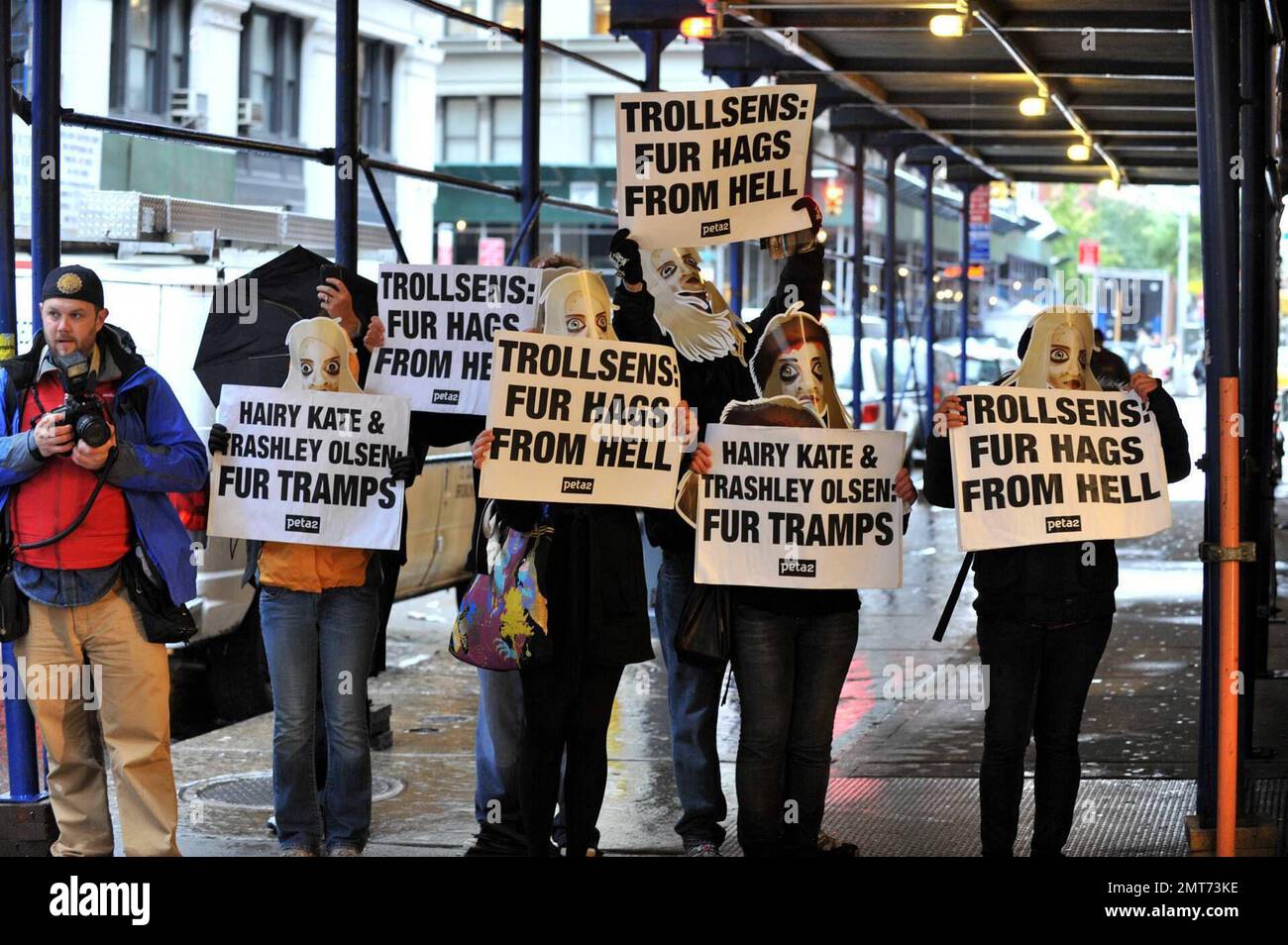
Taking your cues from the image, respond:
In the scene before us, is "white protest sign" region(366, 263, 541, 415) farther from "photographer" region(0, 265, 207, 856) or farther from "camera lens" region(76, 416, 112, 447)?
"camera lens" region(76, 416, 112, 447)

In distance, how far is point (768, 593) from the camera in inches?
264

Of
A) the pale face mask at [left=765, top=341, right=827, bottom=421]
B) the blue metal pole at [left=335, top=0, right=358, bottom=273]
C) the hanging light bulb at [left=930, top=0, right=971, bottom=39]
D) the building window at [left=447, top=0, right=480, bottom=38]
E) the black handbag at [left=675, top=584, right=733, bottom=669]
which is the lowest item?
the black handbag at [left=675, top=584, right=733, bottom=669]

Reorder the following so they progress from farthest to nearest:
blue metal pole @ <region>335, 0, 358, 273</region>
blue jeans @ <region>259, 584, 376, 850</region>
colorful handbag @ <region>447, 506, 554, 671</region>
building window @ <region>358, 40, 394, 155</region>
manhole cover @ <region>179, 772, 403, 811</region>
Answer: building window @ <region>358, 40, 394, 155</region> < blue metal pole @ <region>335, 0, 358, 273</region> < manhole cover @ <region>179, 772, 403, 811</region> < blue jeans @ <region>259, 584, 376, 850</region> < colorful handbag @ <region>447, 506, 554, 671</region>

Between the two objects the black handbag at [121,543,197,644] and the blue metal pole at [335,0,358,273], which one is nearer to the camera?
the black handbag at [121,543,197,644]

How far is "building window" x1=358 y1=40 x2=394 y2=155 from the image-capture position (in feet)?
109

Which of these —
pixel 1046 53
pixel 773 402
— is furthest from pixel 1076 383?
pixel 1046 53

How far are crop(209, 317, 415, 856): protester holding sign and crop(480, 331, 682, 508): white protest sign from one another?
31.9 inches

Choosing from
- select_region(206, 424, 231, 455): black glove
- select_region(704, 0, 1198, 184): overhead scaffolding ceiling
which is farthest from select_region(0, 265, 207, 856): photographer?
select_region(704, 0, 1198, 184): overhead scaffolding ceiling

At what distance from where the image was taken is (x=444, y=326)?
775 cm

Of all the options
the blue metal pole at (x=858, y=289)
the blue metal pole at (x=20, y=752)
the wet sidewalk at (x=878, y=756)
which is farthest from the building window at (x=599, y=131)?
the blue metal pole at (x=20, y=752)

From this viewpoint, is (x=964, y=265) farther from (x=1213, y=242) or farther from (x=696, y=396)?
(x=696, y=396)

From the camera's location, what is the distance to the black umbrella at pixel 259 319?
7988 millimetres

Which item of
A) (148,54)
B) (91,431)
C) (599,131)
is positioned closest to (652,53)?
(91,431)

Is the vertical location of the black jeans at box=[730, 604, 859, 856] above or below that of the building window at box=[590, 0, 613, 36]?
below
